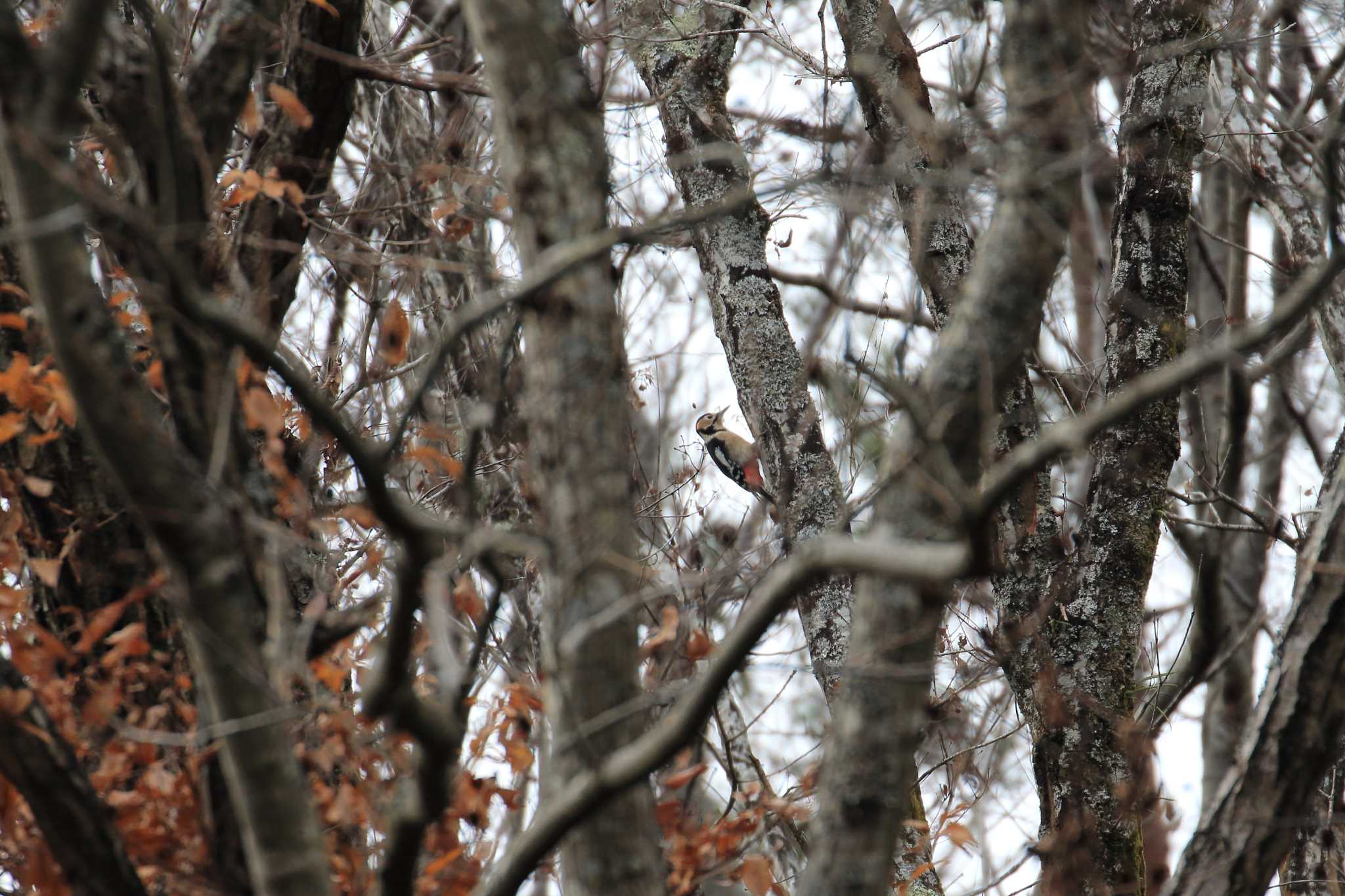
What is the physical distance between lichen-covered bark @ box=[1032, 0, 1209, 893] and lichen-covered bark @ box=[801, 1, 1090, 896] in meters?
1.65

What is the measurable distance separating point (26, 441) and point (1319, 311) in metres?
5.18

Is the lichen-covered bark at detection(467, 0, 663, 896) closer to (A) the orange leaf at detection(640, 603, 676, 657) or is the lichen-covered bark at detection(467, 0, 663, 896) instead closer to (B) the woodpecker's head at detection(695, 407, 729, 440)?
(A) the orange leaf at detection(640, 603, 676, 657)

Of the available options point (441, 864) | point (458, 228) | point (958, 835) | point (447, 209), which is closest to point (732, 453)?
point (458, 228)

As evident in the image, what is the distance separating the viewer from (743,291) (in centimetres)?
453

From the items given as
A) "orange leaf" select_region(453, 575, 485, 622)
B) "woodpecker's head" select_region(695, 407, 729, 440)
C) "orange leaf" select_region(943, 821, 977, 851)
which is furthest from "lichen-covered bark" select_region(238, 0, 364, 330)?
"woodpecker's head" select_region(695, 407, 729, 440)

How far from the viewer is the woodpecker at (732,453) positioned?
22.2 feet

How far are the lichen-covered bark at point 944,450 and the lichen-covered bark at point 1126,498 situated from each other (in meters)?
1.65

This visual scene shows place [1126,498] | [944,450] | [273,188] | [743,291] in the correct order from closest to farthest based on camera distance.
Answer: [944,450] → [273,188] → [1126,498] → [743,291]

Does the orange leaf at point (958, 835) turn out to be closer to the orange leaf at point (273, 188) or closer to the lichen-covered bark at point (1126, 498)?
the lichen-covered bark at point (1126, 498)

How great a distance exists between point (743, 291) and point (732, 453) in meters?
2.90

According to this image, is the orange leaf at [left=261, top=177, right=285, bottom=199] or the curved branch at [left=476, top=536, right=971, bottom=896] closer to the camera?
the curved branch at [left=476, top=536, right=971, bottom=896]

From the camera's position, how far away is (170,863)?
99.3 inches

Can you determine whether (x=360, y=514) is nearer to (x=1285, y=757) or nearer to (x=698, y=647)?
(x=698, y=647)

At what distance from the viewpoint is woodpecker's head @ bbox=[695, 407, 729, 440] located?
7.03 metres
